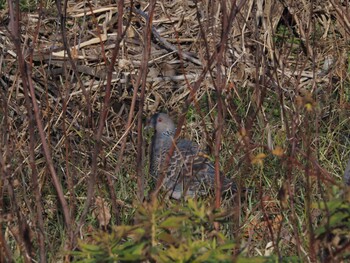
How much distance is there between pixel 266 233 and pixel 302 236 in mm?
167

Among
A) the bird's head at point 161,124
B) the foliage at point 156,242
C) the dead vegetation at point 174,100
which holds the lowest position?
the bird's head at point 161,124

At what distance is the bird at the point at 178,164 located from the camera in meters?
5.45

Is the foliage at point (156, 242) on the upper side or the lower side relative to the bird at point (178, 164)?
upper

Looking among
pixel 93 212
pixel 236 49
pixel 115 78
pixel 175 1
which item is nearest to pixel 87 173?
pixel 93 212

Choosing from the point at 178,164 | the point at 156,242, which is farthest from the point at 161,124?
the point at 156,242

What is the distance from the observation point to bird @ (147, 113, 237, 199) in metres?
5.45

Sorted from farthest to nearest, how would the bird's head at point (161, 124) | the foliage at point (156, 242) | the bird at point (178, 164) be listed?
the bird's head at point (161, 124), the bird at point (178, 164), the foliage at point (156, 242)

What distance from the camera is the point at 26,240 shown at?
3.19m

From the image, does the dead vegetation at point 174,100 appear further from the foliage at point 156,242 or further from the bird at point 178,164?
the foliage at point 156,242

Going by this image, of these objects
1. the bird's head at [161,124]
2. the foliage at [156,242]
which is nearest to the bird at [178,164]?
the bird's head at [161,124]

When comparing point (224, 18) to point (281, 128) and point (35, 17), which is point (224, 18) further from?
point (35, 17)

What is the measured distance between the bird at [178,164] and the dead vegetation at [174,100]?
5.0 inches

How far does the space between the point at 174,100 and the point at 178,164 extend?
935 millimetres

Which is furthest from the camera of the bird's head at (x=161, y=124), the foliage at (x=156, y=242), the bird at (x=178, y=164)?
the bird's head at (x=161, y=124)
